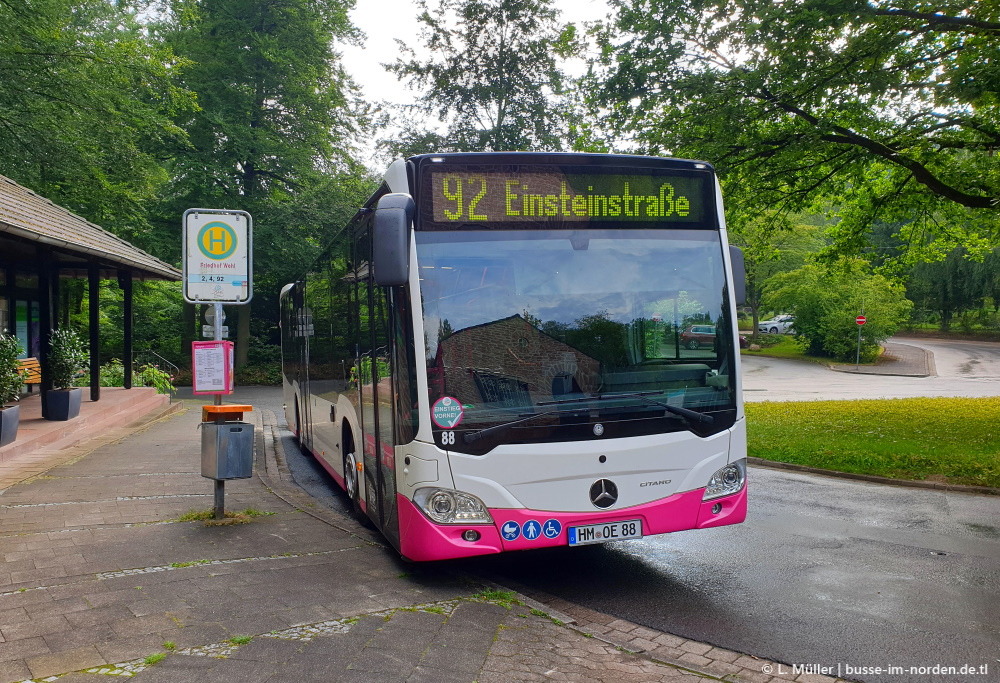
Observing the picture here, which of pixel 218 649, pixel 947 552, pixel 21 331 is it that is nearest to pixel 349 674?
pixel 218 649

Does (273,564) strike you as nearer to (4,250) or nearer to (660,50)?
(660,50)

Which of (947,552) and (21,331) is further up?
(21,331)

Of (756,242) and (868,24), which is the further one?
(756,242)

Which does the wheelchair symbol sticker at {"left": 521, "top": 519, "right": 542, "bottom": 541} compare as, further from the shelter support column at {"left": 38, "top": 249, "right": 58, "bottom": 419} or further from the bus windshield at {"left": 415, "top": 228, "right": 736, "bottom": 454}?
the shelter support column at {"left": 38, "top": 249, "right": 58, "bottom": 419}

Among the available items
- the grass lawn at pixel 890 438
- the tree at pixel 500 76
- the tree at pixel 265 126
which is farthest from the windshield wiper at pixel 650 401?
the tree at pixel 500 76

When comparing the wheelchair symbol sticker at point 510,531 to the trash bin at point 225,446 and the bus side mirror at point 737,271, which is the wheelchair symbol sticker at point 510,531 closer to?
the bus side mirror at point 737,271

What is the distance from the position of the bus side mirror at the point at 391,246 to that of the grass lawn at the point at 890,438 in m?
8.64

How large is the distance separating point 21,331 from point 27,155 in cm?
A: 436

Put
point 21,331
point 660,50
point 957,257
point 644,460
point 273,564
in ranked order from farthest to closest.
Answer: point 957,257, point 21,331, point 660,50, point 273,564, point 644,460

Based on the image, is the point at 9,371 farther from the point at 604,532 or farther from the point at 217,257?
the point at 604,532

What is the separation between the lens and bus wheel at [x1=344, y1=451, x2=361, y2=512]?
7902mm

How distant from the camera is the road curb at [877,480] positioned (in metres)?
10.3

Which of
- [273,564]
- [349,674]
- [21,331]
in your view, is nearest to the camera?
[349,674]

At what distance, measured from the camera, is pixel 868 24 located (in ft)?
39.2
